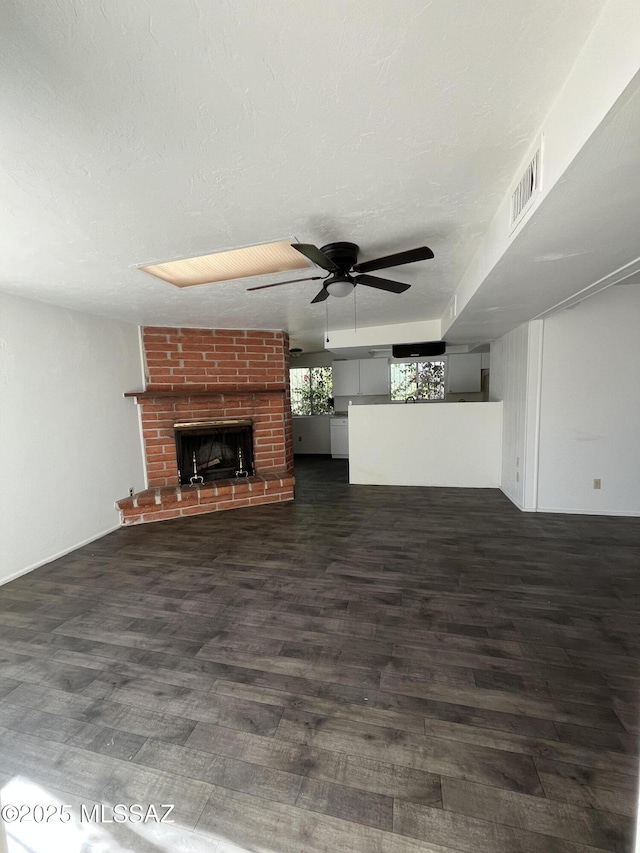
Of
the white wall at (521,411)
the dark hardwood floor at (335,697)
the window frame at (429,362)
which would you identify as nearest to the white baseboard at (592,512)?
the white wall at (521,411)

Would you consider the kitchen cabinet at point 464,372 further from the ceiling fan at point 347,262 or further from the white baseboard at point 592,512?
the ceiling fan at point 347,262

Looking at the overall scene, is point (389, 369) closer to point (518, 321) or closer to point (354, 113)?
point (518, 321)

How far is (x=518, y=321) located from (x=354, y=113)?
3.05m

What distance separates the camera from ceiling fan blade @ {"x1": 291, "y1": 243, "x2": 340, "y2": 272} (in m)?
1.77

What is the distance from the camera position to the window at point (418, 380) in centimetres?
609

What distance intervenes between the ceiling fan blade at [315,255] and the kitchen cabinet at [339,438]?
464 cm

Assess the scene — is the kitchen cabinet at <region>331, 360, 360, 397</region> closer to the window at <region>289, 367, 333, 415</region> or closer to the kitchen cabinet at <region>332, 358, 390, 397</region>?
the kitchen cabinet at <region>332, 358, 390, 397</region>

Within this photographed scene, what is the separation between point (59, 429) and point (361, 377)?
4.74 metres

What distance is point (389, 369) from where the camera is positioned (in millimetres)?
6324

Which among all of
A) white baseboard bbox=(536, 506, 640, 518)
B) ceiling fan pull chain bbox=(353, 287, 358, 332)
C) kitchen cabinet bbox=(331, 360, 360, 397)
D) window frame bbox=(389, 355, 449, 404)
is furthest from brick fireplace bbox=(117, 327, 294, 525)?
white baseboard bbox=(536, 506, 640, 518)

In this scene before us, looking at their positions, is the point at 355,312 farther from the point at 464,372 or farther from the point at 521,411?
the point at 464,372

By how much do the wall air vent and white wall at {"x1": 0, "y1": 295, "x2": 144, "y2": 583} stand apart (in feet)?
11.5

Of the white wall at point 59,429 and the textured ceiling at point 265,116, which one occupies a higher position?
the textured ceiling at point 265,116

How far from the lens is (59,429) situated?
3.09 meters
